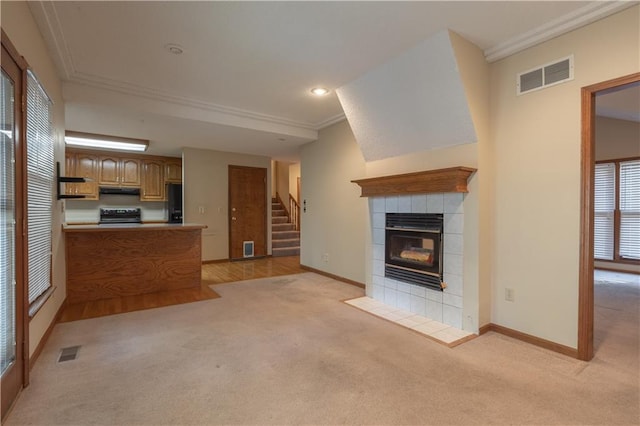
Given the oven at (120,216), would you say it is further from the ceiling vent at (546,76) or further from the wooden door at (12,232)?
the ceiling vent at (546,76)

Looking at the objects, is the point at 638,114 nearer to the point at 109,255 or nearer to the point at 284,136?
the point at 284,136

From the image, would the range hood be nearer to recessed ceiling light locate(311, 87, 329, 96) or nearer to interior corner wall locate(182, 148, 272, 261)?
interior corner wall locate(182, 148, 272, 261)

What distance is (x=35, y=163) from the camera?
2.29 m

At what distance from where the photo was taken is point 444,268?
298 cm

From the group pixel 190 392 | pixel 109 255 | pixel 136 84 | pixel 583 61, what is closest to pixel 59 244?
pixel 109 255

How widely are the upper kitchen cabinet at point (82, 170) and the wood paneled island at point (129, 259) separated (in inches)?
106

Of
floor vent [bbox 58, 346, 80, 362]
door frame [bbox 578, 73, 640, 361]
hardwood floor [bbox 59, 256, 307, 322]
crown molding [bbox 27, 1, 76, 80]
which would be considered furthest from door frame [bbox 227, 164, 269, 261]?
door frame [bbox 578, 73, 640, 361]

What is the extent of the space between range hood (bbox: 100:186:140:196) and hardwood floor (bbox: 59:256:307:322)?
7.64 feet

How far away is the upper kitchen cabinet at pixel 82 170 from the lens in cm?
593

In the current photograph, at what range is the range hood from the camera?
20.7 ft

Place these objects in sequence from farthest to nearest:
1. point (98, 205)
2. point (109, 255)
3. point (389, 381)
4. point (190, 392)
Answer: point (98, 205)
point (109, 255)
point (389, 381)
point (190, 392)

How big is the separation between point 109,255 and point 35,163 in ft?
6.10

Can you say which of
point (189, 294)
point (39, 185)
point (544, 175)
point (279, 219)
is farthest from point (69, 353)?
point (279, 219)

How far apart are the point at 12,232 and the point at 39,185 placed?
857mm
